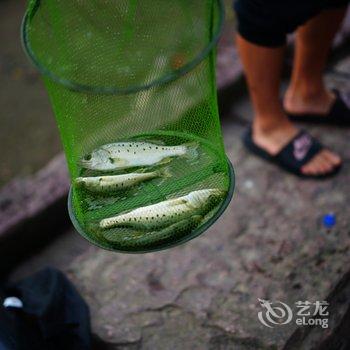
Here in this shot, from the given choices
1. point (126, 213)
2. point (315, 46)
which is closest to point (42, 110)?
point (315, 46)

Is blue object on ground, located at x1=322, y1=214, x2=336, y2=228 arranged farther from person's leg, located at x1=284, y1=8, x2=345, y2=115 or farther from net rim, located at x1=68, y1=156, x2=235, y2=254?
net rim, located at x1=68, y1=156, x2=235, y2=254

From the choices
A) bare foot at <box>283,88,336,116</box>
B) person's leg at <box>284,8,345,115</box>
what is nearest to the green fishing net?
person's leg at <box>284,8,345,115</box>

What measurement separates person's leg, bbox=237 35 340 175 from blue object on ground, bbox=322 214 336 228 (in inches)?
13.8

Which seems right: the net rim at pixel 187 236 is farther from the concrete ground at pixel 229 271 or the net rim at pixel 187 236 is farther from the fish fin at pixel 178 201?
the concrete ground at pixel 229 271

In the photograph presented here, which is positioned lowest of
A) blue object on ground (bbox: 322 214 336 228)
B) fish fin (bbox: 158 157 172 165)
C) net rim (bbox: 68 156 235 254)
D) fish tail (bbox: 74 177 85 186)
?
blue object on ground (bbox: 322 214 336 228)

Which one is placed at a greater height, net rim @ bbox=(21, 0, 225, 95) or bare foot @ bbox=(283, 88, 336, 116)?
net rim @ bbox=(21, 0, 225, 95)

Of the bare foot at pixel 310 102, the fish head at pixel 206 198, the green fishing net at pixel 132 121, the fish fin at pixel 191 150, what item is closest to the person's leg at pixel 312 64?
the bare foot at pixel 310 102

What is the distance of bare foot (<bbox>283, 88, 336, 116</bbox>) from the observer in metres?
3.83

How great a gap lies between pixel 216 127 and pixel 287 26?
3.43 ft

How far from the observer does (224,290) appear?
3002 millimetres

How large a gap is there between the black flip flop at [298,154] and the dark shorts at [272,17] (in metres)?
0.70

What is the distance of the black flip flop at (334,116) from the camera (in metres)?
3.79

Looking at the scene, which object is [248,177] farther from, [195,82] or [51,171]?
[195,82]

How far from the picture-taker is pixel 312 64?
12.0ft
